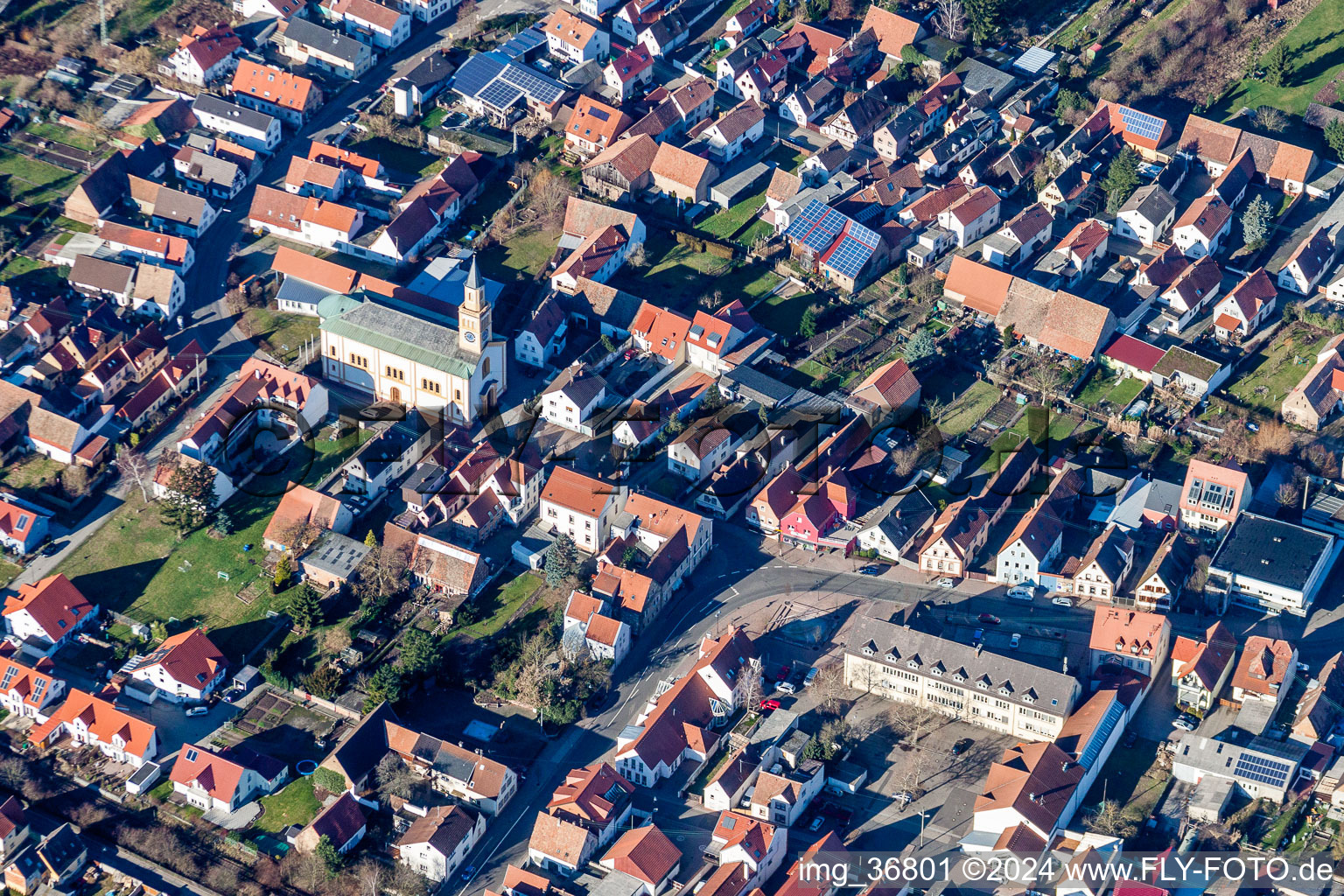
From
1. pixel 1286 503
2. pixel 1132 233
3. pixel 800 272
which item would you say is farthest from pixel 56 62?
pixel 1286 503

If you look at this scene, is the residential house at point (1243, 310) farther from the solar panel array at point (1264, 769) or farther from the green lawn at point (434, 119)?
the green lawn at point (434, 119)

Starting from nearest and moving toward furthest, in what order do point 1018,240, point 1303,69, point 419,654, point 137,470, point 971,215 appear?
point 419,654, point 137,470, point 1018,240, point 971,215, point 1303,69

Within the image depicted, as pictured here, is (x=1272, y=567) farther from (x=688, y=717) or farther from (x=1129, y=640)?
(x=688, y=717)

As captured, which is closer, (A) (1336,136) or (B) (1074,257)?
(B) (1074,257)

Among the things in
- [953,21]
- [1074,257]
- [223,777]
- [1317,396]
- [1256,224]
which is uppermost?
[953,21]

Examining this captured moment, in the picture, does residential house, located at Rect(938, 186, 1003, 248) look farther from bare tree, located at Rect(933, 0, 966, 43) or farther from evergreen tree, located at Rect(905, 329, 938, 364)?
bare tree, located at Rect(933, 0, 966, 43)

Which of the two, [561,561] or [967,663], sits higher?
[967,663]

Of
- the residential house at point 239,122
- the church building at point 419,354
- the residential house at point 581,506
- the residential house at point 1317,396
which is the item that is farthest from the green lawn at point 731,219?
the residential house at point 1317,396

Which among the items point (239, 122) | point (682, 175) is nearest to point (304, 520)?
point (682, 175)
